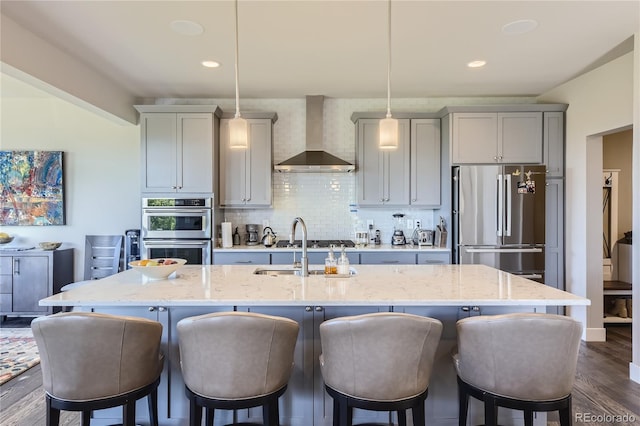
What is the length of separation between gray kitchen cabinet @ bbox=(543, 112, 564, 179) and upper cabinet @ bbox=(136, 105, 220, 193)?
3.82 meters

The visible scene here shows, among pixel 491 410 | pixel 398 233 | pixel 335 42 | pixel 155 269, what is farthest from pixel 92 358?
pixel 398 233

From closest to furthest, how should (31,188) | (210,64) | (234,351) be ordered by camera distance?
1. (234,351)
2. (210,64)
3. (31,188)

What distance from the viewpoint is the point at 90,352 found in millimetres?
1529

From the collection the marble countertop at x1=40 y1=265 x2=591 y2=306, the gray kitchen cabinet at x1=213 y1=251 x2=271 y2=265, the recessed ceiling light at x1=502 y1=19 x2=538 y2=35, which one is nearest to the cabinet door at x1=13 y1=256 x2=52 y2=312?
the gray kitchen cabinet at x1=213 y1=251 x2=271 y2=265

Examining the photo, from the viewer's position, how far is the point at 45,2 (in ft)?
7.82

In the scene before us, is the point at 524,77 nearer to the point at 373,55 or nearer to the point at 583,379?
the point at 373,55

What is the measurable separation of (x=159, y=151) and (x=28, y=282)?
7.12ft

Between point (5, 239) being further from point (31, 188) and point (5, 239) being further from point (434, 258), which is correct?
point (434, 258)

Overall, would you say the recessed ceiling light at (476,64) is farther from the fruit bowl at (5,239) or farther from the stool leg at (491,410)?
the fruit bowl at (5,239)

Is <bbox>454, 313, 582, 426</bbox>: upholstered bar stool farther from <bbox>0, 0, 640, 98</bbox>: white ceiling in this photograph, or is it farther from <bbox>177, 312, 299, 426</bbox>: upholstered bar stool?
<bbox>0, 0, 640, 98</bbox>: white ceiling

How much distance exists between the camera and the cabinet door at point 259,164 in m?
4.25

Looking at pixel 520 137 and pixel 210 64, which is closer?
pixel 210 64

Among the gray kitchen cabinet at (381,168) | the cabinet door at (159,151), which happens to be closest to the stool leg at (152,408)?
the cabinet door at (159,151)

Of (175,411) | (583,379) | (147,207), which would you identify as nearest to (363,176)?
(147,207)
